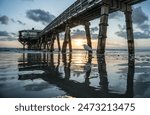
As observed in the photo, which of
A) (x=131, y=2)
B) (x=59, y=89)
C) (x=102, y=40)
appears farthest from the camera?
(x=131, y=2)

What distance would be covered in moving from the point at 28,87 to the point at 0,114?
1.27m

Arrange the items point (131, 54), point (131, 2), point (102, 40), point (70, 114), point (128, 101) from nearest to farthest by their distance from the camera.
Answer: point (70, 114)
point (128, 101)
point (102, 40)
point (131, 2)
point (131, 54)

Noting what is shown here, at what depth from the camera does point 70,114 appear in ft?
8.51

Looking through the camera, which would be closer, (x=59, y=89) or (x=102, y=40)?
(x=59, y=89)

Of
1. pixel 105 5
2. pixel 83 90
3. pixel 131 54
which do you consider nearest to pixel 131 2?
pixel 105 5

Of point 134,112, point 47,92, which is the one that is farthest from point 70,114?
point 47,92

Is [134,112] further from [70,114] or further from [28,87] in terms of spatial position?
[28,87]

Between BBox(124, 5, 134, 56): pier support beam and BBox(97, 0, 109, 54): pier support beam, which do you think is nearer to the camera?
BBox(97, 0, 109, 54): pier support beam

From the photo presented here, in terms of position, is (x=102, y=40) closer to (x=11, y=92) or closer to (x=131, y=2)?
(x=131, y=2)

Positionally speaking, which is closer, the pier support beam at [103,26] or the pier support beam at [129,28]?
the pier support beam at [103,26]

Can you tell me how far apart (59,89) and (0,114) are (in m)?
1.29

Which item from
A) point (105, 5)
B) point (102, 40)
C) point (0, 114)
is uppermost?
point (105, 5)

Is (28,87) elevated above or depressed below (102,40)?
below

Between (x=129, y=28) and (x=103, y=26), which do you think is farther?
(x=129, y=28)
